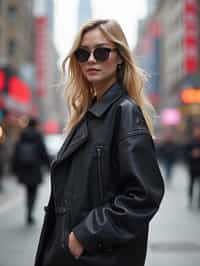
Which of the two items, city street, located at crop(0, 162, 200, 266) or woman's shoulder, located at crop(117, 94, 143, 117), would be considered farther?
city street, located at crop(0, 162, 200, 266)

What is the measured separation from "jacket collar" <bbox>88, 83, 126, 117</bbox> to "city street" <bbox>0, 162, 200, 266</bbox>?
415cm

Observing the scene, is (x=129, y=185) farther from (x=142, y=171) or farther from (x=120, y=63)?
(x=120, y=63)

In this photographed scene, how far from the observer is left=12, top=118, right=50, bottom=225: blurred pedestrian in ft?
31.0

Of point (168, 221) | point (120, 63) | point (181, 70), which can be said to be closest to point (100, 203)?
point (120, 63)

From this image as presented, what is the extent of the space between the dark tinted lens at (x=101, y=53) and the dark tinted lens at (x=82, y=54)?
5cm

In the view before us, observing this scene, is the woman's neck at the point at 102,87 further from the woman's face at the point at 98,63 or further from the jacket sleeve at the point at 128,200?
the jacket sleeve at the point at 128,200

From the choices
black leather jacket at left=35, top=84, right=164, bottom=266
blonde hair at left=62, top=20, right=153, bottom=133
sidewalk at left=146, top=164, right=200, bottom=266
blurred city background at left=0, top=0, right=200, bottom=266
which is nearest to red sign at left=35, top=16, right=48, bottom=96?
blurred city background at left=0, top=0, right=200, bottom=266

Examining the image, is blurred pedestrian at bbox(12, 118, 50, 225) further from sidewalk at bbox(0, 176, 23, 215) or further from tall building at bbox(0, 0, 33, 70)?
tall building at bbox(0, 0, 33, 70)

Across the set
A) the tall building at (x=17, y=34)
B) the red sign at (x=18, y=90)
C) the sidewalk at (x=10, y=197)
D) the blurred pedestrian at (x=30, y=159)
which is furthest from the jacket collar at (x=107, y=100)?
the tall building at (x=17, y=34)

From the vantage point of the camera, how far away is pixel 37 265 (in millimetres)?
2365

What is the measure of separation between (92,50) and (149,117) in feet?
1.43

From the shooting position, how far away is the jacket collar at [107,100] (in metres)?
2.27

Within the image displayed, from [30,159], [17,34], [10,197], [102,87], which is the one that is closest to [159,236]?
[30,159]

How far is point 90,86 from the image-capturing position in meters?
2.67
